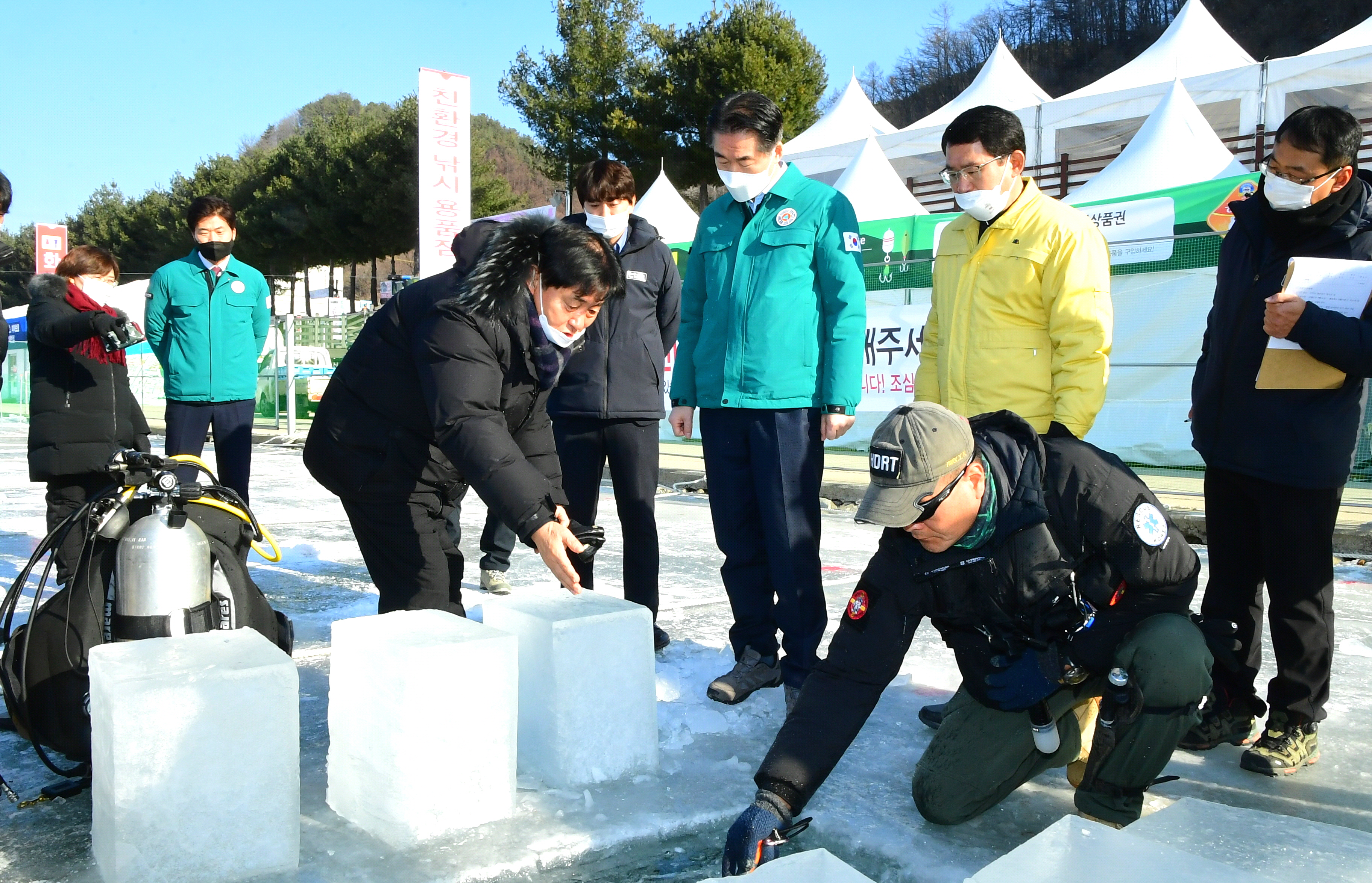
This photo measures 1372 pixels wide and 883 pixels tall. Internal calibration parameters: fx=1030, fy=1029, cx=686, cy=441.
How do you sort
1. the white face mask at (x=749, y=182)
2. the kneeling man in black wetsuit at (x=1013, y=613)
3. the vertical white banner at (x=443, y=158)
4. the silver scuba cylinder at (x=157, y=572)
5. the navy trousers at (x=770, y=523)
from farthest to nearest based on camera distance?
the vertical white banner at (x=443, y=158) → the white face mask at (x=749, y=182) → the navy trousers at (x=770, y=523) → the silver scuba cylinder at (x=157, y=572) → the kneeling man in black wetsuit at (x=1013, y=613)

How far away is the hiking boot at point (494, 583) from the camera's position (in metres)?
4.44

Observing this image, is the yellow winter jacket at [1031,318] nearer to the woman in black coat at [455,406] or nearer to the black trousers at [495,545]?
the woman in black coat at [455,406]

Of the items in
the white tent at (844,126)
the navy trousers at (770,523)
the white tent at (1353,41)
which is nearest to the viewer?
the navy trousers at (770,523)

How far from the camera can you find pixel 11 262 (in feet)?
10.5

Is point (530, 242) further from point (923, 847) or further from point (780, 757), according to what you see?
point (923, 847)

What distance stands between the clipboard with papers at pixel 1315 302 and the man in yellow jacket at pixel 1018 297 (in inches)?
15.9

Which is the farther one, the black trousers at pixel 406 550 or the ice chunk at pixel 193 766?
the black trousers at pixel 406 550

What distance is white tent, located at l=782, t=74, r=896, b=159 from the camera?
23.1 m

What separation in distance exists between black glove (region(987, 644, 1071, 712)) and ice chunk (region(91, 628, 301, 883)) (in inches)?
59.8

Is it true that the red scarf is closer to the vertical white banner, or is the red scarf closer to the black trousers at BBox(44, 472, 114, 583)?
the black trousers at BBox(44, 472, 114, 583)

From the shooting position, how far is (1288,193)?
8.54ft

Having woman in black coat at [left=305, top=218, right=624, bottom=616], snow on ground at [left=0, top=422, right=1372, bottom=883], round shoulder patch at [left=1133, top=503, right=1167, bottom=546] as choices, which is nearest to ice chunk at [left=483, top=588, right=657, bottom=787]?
snow on ground at [left=0, top=422, right=1372, bottom=883]

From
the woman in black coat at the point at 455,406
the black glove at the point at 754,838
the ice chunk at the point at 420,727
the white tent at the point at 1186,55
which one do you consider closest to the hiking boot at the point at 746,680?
the woman in black coat at the point at 455,406

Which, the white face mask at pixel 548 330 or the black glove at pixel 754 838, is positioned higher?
the white face mask at pixel 548 330
